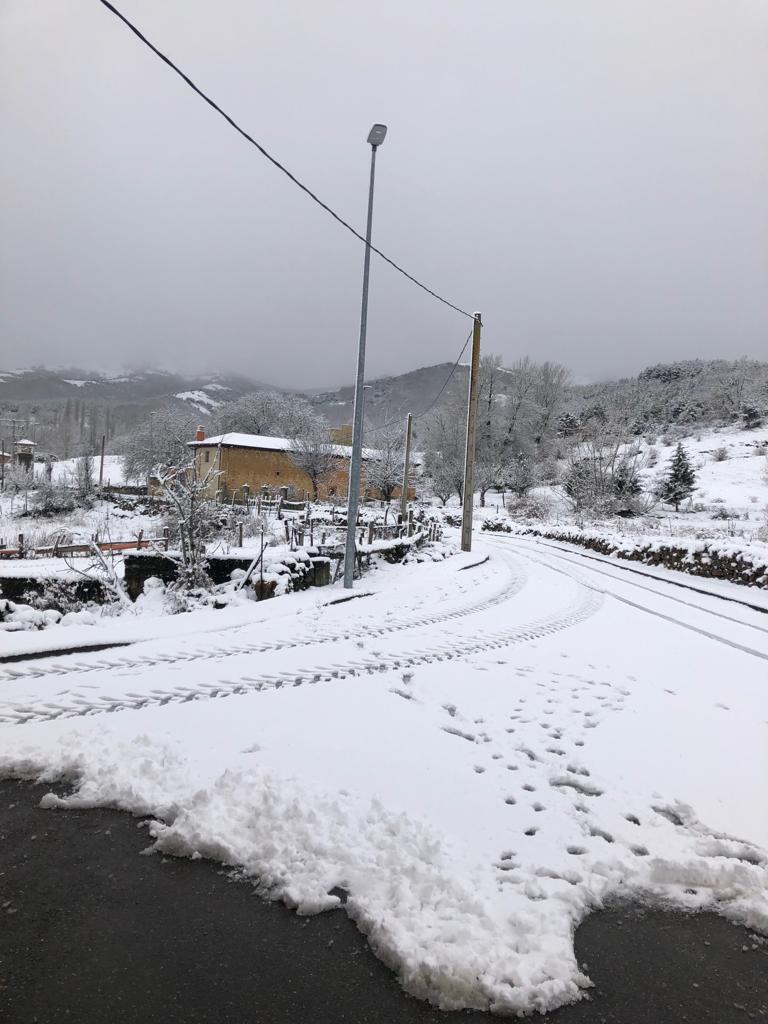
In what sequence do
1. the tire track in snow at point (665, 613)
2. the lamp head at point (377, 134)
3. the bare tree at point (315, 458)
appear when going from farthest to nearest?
the bare tree at point (315, 458) < the lamp head at point (377, 134) < the tire track in snow at point (665, 613)

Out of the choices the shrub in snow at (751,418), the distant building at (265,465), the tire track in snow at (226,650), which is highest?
the shrub in snow at (751,418)

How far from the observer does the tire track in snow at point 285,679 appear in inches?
163

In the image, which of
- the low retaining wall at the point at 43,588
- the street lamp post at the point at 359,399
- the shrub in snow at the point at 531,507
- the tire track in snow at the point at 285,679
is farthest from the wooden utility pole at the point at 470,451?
the shrub in snow at the point at 531,507

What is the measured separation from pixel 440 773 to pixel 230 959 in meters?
1.68

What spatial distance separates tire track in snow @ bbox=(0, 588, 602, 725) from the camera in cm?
413

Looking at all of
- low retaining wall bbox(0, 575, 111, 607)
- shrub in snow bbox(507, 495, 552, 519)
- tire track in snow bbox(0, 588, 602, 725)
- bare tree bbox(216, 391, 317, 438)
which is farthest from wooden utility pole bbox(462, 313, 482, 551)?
bare tree bbox(216, 391, 317, 438)

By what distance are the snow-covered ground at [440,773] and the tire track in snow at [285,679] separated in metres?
0.03

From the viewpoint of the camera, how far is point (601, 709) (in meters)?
4.62

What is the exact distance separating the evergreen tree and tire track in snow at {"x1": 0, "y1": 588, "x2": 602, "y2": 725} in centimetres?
3684

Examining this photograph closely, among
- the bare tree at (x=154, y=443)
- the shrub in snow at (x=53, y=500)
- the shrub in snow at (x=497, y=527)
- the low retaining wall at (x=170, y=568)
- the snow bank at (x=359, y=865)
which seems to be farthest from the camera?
the bare tree at (x=154, y=443)

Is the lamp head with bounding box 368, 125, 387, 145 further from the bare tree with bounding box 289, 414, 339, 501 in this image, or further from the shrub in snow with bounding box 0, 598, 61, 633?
the bare tree with bounding box 289, 414, 339, 501

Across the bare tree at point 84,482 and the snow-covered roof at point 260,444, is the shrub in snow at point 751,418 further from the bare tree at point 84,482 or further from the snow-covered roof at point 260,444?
the bare tree at point 84,482

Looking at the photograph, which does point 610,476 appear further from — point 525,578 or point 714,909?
point 714,909

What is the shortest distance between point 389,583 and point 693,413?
71118mm
